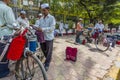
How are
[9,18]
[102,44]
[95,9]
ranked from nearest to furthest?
[9,18], [102,44], [95,9]

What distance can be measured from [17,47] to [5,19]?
623 mm

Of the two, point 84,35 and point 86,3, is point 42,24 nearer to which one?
point 84,35

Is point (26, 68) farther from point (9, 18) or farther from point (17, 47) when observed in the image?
point (9, 18)

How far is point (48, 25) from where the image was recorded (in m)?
6.59

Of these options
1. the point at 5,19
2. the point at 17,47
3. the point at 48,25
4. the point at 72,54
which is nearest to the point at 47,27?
the point at 48,25

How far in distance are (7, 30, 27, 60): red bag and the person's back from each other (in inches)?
11.6

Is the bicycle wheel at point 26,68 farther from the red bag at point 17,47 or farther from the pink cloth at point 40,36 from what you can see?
the pink cloth at point 40,36

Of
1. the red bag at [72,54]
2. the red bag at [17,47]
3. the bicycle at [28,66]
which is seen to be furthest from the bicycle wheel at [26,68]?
the red bag at [72,54]

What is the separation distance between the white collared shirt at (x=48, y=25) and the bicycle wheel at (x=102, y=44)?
806 centimetres

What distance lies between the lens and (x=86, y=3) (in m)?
31.8

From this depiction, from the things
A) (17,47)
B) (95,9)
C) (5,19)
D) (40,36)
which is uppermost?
(5,19)

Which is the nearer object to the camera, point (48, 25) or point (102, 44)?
point (48, 25)

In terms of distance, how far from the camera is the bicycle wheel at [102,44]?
1467cm

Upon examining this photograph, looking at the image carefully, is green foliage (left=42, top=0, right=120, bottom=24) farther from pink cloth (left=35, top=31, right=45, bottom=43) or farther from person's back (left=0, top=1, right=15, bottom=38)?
person's back (left=0, top=1, right=15, bottom=38)
